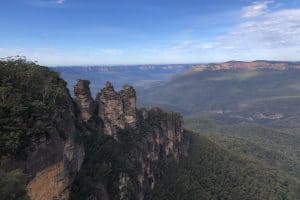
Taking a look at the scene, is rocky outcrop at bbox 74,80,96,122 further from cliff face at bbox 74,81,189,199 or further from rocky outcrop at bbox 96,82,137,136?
rocky outcrop at bbox 96,82,137,136

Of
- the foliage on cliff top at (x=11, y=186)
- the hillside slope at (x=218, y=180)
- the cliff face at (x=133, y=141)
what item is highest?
the foliage on cliff top at (x=11, y=186)

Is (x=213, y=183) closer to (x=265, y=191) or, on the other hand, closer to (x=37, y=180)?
(x=265, y=191)

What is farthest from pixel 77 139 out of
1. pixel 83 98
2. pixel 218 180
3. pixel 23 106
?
pixel 218 180

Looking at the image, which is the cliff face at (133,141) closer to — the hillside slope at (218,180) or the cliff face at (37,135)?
the hillside slope at (218,180)

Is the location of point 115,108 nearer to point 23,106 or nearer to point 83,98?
point 83,98

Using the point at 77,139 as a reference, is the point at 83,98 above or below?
above

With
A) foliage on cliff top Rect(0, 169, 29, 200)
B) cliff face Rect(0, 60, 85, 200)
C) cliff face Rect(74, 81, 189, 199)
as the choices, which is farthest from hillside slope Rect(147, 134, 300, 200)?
foliage on cliff top Rect(0, 169, 29, 200)

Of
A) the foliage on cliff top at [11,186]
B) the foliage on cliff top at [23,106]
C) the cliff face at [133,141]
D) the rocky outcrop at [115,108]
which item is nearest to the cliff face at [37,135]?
the foliage on cliff top at [23,106]
